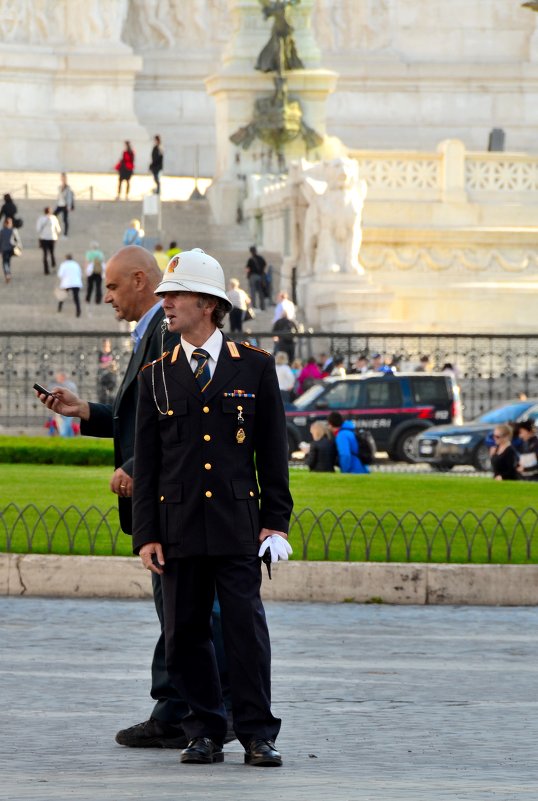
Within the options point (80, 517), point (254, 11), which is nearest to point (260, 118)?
point (254, 11)

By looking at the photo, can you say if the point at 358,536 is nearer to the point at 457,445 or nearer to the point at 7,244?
the point at 457,445

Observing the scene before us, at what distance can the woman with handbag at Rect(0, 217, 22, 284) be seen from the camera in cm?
3600

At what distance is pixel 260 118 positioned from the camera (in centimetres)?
4228

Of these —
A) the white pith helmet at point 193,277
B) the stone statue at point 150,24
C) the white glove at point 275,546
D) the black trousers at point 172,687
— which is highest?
the stone statue at point 150,24

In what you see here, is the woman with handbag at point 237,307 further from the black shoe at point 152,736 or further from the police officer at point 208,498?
the police officer at point 208,498

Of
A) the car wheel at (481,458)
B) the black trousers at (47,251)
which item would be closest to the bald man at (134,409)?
the car wheel at (481,458)

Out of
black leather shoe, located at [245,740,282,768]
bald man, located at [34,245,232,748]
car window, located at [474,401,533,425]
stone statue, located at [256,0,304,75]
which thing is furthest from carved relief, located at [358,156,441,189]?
black leather shoe, located at [245,740,282,768]

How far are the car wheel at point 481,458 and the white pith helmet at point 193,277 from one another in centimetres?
1836

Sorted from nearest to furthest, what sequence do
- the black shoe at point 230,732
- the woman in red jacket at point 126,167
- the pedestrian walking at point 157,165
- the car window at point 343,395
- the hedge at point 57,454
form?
the black shoe at point 230,732 < the hedge at point 57,454 < the car window at point 343,395 < the woman in red jacket at point 126,167 < the pedestrian walking at point 157,165

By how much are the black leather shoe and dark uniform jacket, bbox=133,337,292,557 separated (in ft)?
1.98

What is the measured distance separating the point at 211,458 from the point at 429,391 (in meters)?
20.5

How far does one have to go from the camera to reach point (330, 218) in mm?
35406

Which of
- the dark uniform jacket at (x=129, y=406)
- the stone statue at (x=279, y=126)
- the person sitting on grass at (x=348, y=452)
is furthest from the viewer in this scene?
the stone statue at (x=279, y=126)

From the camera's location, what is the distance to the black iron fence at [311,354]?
29297 mm
